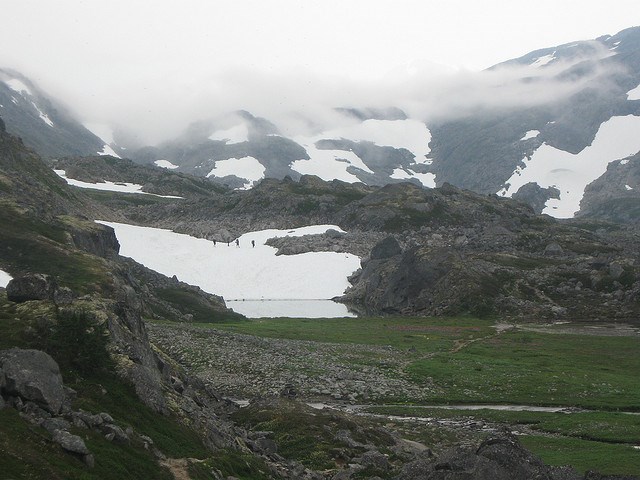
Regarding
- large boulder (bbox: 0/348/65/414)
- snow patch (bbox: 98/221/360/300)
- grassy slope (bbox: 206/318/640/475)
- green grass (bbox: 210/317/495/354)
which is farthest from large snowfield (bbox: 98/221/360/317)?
large boulder (bbox: 0/348/65/414)

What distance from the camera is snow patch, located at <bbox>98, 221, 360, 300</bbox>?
12650cm

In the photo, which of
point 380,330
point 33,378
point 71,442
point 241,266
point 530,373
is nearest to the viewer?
point 71,442

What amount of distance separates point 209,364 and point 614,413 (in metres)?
33.4

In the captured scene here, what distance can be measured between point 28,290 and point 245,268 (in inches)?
4234

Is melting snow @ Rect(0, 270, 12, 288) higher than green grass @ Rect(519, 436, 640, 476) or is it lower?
higher

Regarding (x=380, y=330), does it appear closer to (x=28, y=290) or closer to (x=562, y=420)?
(x=562, y=420)

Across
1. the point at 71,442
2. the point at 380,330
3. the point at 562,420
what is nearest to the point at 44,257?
the point at 380,330

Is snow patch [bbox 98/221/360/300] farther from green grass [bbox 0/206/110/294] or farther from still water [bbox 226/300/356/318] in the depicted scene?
green grass [bbox 0/206/110/294]

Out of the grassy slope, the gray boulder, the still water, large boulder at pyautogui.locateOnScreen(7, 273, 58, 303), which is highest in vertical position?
large boulder at pyautogui.locateOnScreen(7, 273, 58, 303)

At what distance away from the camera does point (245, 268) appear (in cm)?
13538

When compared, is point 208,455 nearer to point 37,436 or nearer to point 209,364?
point 37,436

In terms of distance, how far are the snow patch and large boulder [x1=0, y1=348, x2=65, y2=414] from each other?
4098 inches

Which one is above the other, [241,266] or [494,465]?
[241,266]

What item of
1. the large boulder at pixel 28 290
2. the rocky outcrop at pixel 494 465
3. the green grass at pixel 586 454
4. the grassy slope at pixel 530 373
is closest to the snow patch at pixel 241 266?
the grassy slope at pixel 530 373
